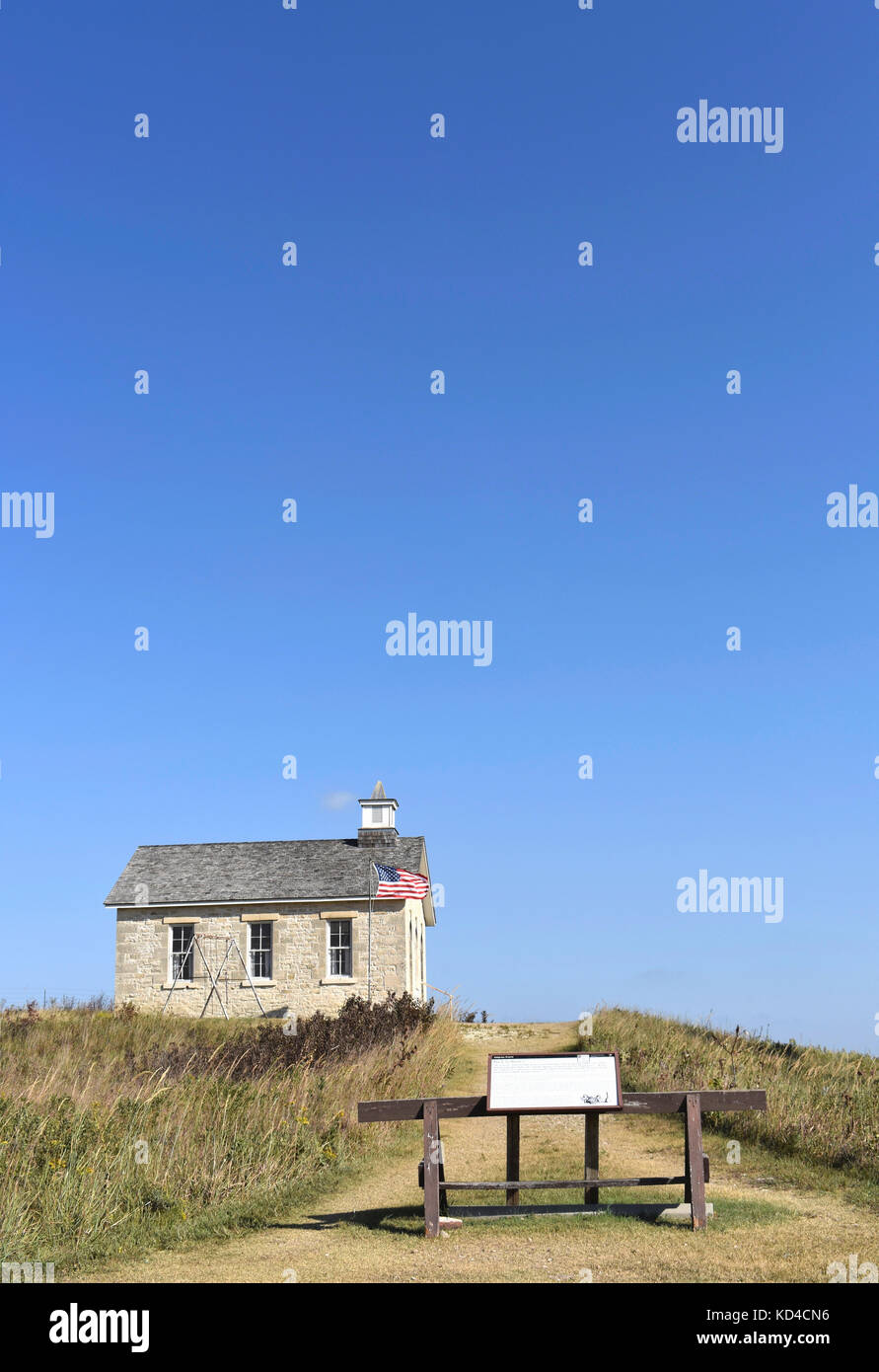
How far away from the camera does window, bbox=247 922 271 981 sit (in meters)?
33.0

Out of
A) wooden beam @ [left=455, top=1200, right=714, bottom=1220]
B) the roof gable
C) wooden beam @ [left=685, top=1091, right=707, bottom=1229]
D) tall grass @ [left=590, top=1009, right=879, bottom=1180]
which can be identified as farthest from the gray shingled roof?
wooden beam @ [left=685, top=1091, right=707, bottom=1229]

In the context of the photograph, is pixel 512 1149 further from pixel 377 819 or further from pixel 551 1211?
pixel 377 819

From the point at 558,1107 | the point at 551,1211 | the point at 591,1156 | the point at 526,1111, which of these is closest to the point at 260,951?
the point at 591,1156

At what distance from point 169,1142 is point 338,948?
72.9 feet

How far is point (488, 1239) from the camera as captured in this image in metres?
8.90

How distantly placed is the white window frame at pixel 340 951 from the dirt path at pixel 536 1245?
20359 mm

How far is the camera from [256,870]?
34.5 m

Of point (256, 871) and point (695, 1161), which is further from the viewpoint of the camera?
point (256, 871)

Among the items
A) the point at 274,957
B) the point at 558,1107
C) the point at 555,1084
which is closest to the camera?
the point at 558,1107

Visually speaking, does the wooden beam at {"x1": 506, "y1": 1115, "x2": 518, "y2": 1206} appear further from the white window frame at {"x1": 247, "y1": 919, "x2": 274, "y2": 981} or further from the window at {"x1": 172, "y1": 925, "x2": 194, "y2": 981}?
the window at {"x1": 172, "y1": 925, "x2": 194, "y2": 981}

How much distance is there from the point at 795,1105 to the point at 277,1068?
656 centimetres

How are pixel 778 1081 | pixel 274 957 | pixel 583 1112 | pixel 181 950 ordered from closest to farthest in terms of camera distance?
pixel 583 1112, pixel 778 1081, pixel 274 957, pixel 181 950
